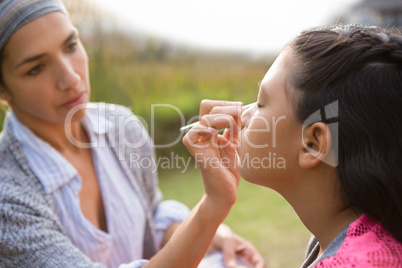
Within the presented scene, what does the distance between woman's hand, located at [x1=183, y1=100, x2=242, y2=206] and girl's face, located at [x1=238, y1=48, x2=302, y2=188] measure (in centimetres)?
12

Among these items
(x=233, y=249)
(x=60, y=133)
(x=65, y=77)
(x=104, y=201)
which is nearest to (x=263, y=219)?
(x=233, y=249)

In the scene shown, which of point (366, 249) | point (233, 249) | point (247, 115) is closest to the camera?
point (366, 249)

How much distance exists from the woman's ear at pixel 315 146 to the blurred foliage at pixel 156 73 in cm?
274

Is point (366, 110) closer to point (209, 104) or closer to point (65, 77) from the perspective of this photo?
point (209, 104)

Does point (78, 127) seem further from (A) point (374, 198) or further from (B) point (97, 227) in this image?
(A) point (374, 198)

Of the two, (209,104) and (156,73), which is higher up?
(209,104)

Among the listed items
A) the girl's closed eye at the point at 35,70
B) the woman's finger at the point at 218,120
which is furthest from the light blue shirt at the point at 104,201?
the woman's finger at the point at 218,120

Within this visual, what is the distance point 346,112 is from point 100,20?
4.14m

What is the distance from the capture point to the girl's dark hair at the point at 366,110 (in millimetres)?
1019

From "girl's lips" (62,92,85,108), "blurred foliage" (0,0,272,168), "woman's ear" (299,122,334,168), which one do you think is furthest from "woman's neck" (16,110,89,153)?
"blurred foliage" (0,0,272,168)

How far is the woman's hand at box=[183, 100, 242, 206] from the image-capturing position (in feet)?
4.64

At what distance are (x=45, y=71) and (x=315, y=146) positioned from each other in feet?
3.60

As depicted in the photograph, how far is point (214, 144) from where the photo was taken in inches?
58.3

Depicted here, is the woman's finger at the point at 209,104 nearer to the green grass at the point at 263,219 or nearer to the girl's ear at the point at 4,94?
the girl's ear at the point at 4,94
